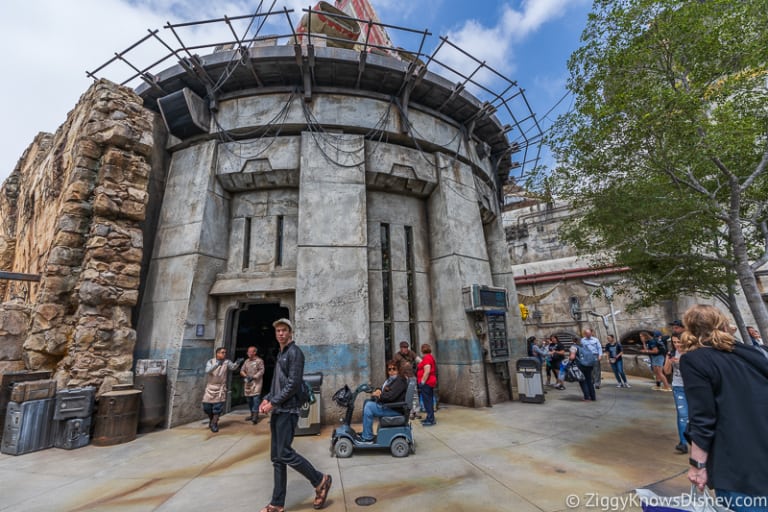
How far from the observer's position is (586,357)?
864 centimetres

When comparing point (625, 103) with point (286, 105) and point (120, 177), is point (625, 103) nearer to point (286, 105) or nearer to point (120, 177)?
point (286, 105)

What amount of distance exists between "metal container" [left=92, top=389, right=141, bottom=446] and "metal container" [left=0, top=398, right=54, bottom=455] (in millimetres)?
686

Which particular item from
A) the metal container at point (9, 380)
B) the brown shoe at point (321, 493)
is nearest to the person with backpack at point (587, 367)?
the brown shoe at point (321, 493)

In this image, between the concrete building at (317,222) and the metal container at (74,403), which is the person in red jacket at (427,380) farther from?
the metal container at (74,403)

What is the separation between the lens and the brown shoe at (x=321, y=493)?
3.46 metres

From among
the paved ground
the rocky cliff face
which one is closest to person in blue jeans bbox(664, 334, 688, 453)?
the paved ground

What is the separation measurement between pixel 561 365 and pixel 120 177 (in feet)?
47.8

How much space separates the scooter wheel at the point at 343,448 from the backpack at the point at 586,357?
6.82 m

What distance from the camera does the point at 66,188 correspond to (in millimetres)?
8094

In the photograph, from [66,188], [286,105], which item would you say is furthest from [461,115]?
[66,188]

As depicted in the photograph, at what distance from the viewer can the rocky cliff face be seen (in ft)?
22.9

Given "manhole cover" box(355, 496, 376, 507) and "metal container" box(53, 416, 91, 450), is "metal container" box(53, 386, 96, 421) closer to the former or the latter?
"metal container" box(53, 416, 91, 450)

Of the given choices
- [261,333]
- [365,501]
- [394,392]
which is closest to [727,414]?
[365,501]

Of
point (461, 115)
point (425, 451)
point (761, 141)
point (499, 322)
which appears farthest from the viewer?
point (461, 115)
